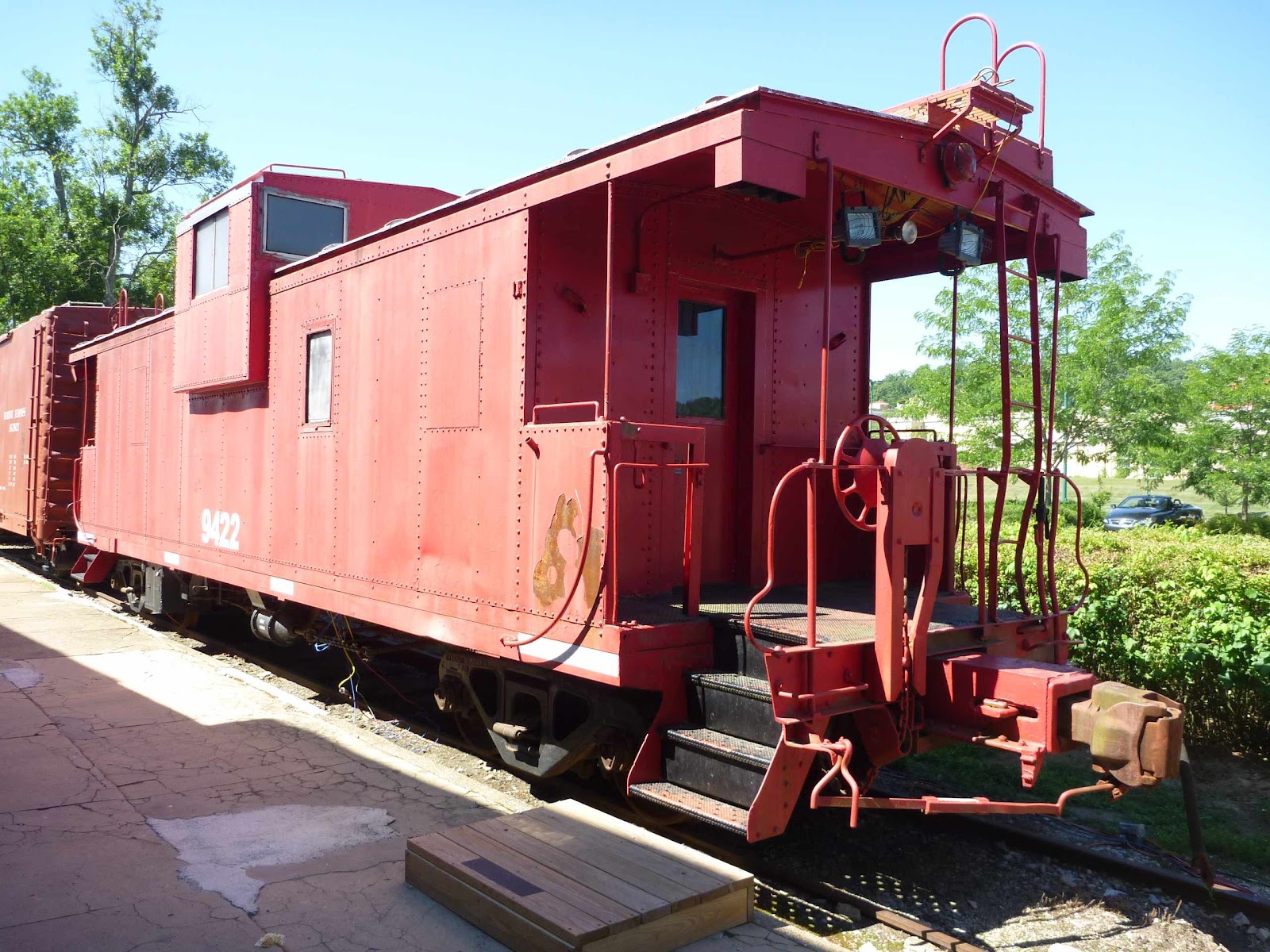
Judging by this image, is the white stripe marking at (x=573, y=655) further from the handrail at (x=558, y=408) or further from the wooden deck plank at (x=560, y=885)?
the handrail at (x=558, y=408)

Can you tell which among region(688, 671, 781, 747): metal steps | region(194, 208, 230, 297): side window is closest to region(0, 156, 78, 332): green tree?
region(194, 208, 230, 297): side window

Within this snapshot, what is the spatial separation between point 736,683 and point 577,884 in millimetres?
1090

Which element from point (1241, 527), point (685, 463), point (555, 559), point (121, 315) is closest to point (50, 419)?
point (121, 315)

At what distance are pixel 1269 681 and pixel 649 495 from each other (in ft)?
13.6

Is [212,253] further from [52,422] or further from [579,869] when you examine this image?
[579,869]

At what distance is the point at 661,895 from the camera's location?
3584 millimetres

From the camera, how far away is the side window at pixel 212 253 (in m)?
8.13

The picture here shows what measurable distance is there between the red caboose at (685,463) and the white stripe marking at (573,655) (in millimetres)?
16

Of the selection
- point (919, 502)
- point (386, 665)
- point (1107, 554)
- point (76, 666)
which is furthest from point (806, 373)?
point (76, 666)

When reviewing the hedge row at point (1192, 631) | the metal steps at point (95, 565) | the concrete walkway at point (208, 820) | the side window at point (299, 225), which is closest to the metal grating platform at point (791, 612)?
the concrete walkway at point (208, 820)

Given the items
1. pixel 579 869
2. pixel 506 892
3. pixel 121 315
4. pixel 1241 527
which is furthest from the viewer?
pixel 1241 527

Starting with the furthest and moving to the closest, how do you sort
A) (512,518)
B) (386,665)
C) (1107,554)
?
(386,665), (1107,554), (512,518)

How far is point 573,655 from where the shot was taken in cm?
455

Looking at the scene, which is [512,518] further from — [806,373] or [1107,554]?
[1107,554]
